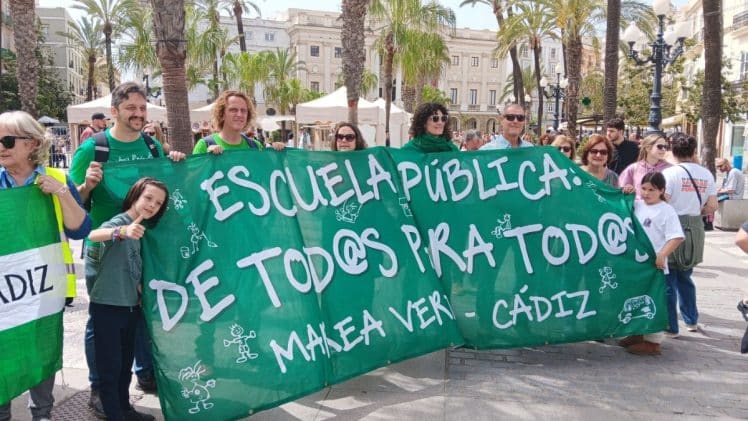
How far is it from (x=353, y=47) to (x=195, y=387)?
362 inches

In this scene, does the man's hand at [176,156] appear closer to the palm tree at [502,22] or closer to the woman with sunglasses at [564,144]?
the woman with sunglasses at [564,144]

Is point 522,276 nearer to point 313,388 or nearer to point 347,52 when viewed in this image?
point 313,388

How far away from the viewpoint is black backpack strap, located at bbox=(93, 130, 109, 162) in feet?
11.3

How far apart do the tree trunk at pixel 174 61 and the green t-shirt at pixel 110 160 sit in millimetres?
2823

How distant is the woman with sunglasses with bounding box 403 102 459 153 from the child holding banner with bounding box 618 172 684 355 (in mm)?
1532

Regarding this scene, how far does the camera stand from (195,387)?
10.2 feet

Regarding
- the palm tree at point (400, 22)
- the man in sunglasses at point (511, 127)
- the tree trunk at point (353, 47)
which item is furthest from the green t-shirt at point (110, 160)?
the palm tree at point (400, 22)

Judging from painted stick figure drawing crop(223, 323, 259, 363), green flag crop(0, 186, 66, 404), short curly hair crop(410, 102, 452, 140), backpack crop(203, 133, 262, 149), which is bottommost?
painted stick figure drawing crop(223, 323, 259, 363)

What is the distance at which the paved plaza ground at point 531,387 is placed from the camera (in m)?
3.57

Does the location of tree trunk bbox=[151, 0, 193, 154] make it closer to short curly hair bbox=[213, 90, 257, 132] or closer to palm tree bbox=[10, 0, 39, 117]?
short curly hair bbox=[213, 90, 257, 132]

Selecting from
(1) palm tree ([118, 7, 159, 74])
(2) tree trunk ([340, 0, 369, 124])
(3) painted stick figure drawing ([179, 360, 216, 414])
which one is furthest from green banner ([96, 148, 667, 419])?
(1) palm tree ([118, 7, 159, 74])

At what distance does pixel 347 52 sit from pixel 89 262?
8899mm

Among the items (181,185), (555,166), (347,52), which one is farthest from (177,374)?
(347,52)

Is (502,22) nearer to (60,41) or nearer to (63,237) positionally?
(63,237)
